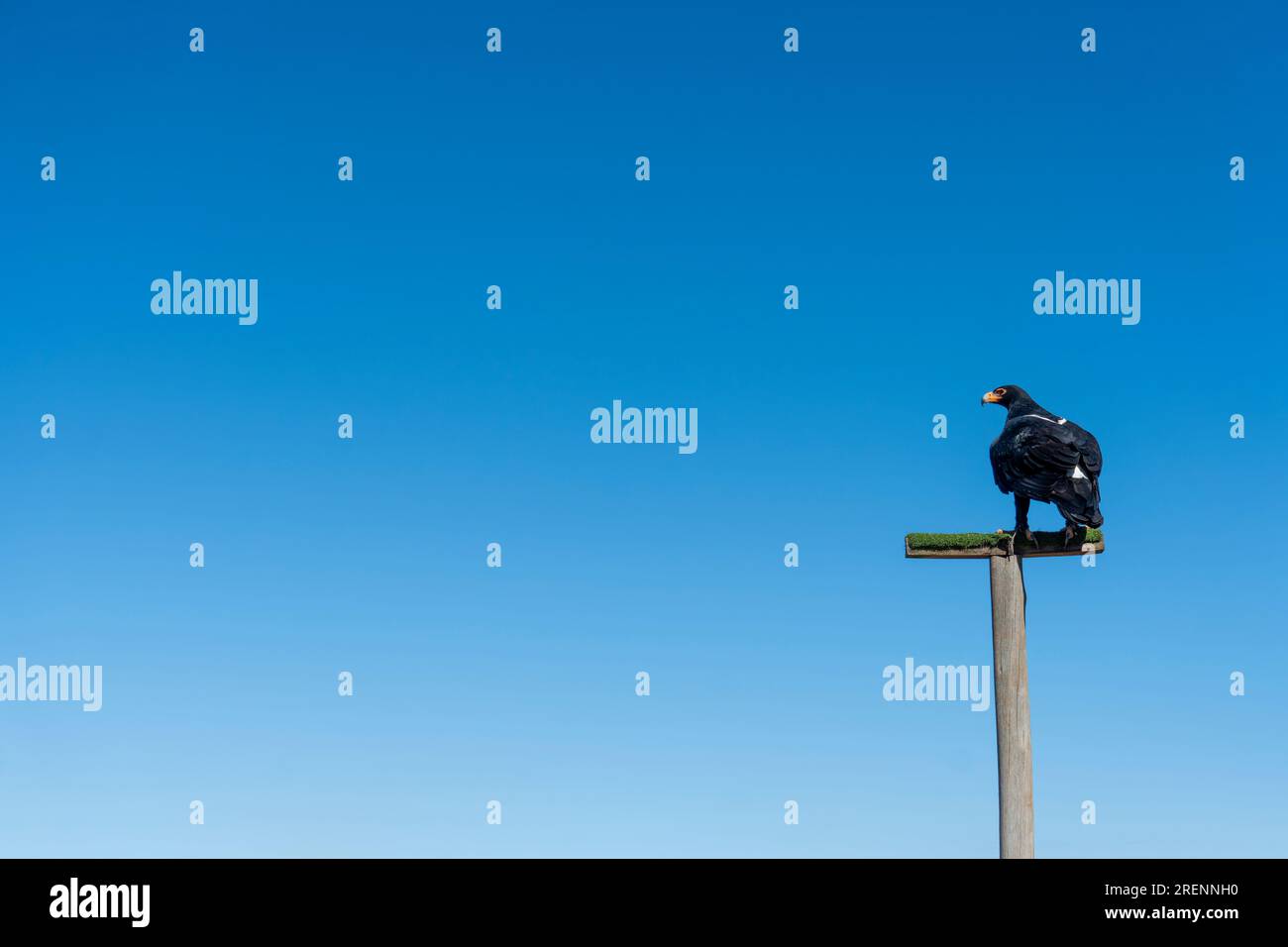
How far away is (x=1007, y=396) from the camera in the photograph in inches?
584

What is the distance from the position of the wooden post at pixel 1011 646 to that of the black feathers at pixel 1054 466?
0.33 meters

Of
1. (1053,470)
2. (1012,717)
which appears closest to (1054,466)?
(1053,470)

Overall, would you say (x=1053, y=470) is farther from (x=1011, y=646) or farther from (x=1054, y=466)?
(x=1011, y=646)

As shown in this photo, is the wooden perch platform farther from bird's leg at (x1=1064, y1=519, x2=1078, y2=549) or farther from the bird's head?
the bird's head

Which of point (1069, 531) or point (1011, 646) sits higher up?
point (1069, 531)

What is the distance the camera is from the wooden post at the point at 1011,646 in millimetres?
12969

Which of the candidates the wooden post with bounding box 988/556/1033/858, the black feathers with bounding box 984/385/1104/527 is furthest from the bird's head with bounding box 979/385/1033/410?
the wooden post with bounding box 988/556/1033/858

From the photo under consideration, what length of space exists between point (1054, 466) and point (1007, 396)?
125 cm

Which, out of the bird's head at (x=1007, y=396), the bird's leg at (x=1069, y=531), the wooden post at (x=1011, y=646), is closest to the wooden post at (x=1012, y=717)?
the wooden post at (x=1011, y=646)

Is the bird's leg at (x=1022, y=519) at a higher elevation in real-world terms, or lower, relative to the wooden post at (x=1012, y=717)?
higher

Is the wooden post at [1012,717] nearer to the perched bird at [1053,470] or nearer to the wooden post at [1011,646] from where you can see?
the wooden post at [1011,646]

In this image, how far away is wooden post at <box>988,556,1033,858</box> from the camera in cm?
1292
